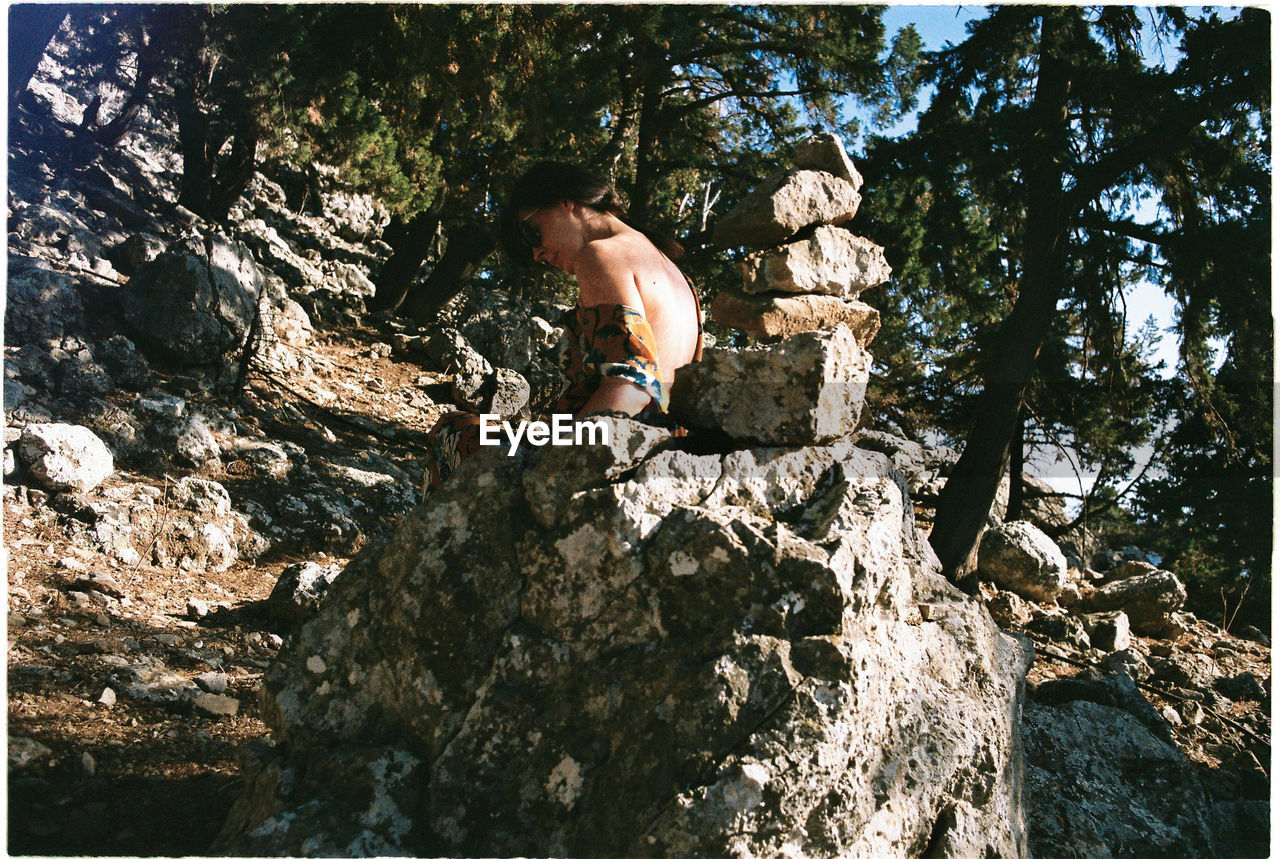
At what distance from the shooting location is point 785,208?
3.52 meters

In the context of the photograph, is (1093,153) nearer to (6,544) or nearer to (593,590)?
(593,590)

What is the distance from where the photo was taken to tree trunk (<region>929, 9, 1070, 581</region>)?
630cm

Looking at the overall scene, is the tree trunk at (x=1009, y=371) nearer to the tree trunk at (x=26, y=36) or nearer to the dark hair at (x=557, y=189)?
the dark hair at (x=557, y=189)

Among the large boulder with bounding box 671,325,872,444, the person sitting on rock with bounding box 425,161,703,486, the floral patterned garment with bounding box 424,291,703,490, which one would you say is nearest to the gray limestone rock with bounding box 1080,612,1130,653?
the person sitting on rock with bounding box 425,161,703,486

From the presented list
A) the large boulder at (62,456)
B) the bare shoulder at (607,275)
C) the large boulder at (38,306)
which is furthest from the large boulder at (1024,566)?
the large boulder at (38,306)

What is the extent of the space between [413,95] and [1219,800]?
6.14 m

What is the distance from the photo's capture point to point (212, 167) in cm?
1049

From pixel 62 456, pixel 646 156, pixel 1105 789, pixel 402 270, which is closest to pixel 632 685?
pixel 1105 789

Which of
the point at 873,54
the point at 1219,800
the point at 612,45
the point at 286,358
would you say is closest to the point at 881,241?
the point at 873,54

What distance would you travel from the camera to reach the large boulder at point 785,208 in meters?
3.51

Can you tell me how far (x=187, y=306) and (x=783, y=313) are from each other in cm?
474

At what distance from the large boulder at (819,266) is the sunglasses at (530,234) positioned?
3.71 feet

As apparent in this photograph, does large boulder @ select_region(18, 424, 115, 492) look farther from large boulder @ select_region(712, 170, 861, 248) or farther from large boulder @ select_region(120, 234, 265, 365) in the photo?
large boulder @ select_region(712, 170, 861, 248)

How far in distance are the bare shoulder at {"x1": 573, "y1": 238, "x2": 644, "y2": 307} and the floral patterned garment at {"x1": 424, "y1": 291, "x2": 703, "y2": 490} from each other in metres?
0.03
